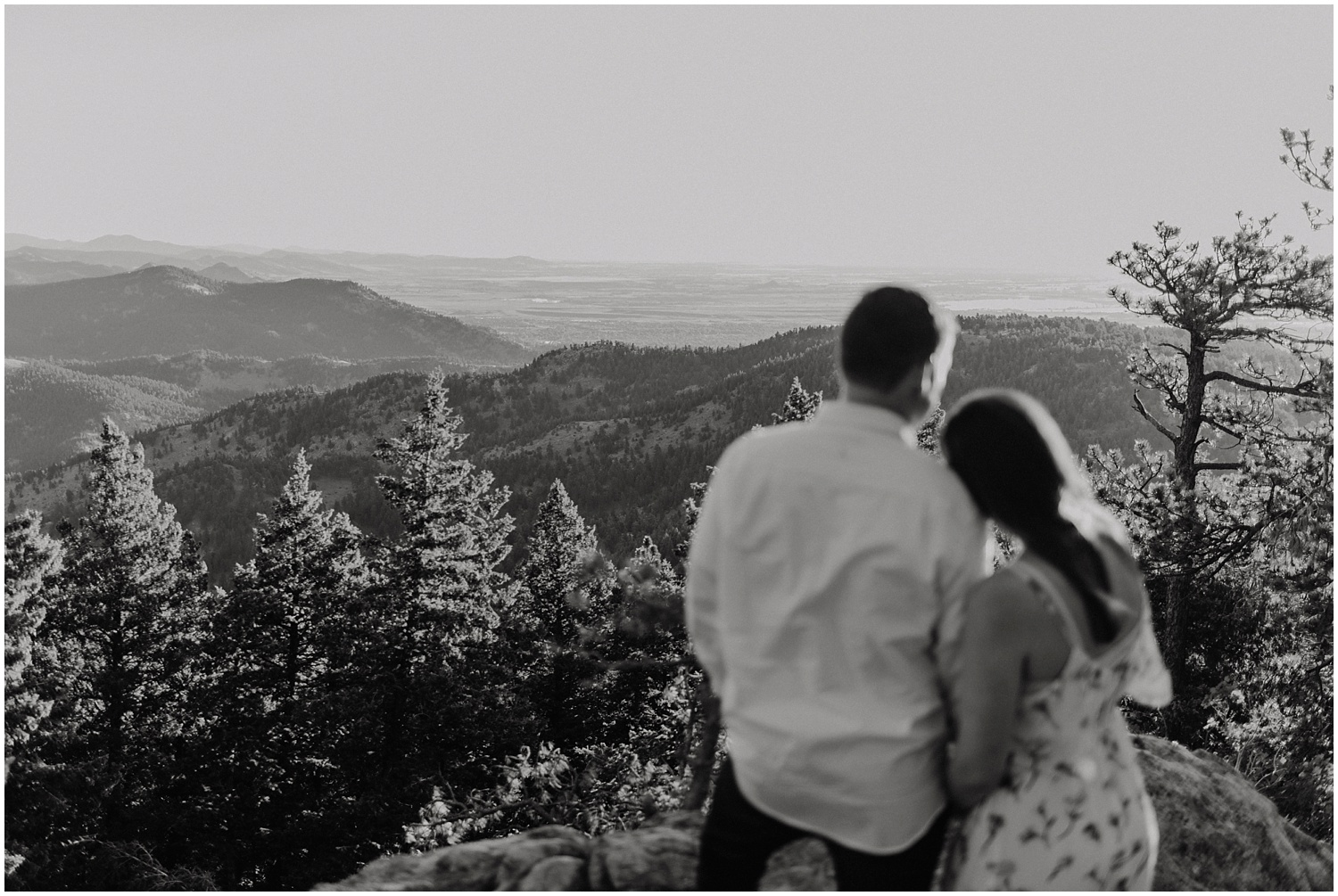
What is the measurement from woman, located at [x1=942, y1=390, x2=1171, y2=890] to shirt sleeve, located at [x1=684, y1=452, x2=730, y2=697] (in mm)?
638

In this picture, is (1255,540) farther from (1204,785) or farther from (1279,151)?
(1204,785)

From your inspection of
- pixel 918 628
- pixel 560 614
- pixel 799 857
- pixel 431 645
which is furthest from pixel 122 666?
pixel 918 628

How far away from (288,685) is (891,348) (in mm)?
23171

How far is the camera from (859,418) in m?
2.30

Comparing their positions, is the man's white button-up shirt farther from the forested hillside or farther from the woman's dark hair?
the forested hillside

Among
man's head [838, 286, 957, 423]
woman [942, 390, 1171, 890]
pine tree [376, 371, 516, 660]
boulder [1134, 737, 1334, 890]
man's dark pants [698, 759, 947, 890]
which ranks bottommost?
pine tree [376, 371, 516, 660]

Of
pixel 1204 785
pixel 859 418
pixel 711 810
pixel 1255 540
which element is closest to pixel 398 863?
pixel 711 810

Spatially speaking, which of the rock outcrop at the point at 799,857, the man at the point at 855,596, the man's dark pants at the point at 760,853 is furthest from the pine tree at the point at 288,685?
the man at the point at 855,596

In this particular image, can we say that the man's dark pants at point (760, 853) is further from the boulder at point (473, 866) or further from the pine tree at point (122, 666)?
the pine tree at point (122, 666)

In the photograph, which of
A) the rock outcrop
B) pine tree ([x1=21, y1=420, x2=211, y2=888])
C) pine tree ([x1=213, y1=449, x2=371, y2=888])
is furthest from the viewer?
pine tree ([x1=21, y1=420, x2=211, y2=888])

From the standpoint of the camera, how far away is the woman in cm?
222

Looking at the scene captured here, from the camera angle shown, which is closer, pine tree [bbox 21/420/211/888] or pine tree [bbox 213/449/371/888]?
pine tree [bbox 213/449/371/888]

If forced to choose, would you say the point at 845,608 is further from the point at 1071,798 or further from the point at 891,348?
the point at 1071,798

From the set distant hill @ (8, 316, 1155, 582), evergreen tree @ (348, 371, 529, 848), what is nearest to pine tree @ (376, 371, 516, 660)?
evergreen tree @ (348, 371, 529, 848)
